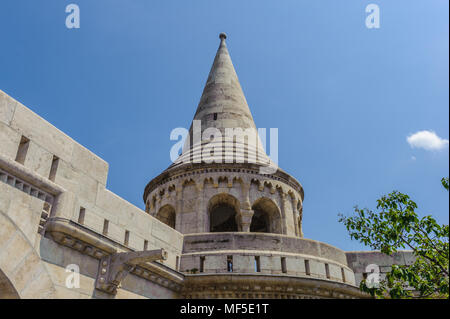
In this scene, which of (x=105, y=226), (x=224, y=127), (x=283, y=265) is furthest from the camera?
(x=224, y=127)

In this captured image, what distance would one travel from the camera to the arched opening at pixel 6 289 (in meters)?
5.91

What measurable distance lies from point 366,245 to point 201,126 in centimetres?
959

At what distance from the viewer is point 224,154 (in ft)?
47.2

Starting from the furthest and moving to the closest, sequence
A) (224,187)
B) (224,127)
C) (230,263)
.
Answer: (224,127) → (224,187) → (230,263)

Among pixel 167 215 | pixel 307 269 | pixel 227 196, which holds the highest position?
pixel 227 196

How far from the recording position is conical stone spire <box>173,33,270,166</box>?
48.1ft

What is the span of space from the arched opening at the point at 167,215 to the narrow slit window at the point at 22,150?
766cm

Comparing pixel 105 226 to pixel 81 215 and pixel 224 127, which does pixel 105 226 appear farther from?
pixel 224 127

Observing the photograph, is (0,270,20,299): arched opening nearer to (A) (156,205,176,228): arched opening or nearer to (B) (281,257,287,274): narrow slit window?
(B) (281,257,287,274): narrow slit window

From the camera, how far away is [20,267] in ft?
19.9

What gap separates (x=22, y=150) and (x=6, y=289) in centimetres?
216

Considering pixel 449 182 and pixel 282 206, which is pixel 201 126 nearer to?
pixel 282 206

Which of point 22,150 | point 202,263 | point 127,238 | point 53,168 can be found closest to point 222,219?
point 202,263
